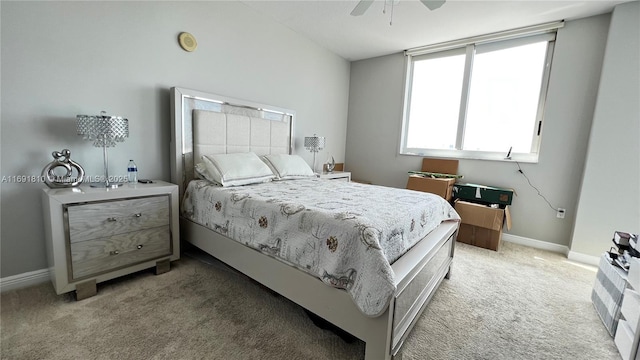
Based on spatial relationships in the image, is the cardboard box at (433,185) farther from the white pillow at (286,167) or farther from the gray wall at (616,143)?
the white pillow at (286,167)

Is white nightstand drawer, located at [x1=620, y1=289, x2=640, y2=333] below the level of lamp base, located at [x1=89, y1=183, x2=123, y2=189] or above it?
below

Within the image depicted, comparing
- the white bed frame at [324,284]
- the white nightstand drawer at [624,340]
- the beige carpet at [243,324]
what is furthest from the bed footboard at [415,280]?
the white nightstand drawer at [624,340]

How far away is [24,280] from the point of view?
169 centimetres

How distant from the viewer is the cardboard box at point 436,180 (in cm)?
314

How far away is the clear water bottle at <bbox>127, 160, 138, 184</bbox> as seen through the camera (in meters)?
2.00

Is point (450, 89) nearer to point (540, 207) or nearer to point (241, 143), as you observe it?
point (540, 207)

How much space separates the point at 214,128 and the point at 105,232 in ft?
4.03

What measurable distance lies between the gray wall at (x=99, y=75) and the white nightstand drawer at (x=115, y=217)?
0.48 m

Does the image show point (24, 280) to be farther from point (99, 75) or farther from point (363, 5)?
point (363, 5)

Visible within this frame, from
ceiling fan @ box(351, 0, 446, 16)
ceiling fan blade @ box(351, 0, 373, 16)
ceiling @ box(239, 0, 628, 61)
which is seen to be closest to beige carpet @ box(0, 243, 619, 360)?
ceiling fan @ box(351, 0, 446, 16)

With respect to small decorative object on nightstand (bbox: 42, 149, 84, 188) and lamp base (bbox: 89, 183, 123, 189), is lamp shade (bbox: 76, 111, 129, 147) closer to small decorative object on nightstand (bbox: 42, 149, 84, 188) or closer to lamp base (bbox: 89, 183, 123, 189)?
small decorative object on nightstand (bbox: 42, 149, 84, 188)

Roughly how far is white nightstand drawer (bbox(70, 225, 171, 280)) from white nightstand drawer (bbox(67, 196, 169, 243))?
0.14ft

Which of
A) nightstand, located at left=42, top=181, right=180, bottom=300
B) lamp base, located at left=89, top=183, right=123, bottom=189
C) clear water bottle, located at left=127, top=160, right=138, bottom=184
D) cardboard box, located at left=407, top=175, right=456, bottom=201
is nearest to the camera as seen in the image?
nightstand, located at left=42, top=181, right=180, bottom=300

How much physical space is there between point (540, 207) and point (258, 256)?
3.32 m
